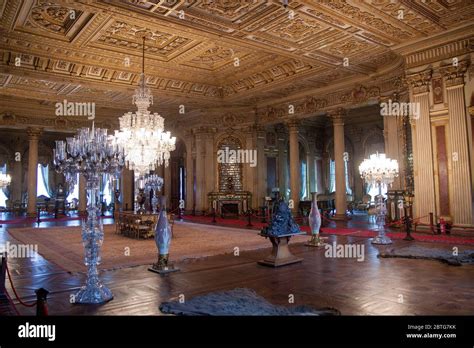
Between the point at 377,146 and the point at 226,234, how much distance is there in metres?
10.2

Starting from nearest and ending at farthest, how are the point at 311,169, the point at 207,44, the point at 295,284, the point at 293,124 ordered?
the point at 295,284 → the point at 207,44 → the point at 293,124 → the point at 311,169

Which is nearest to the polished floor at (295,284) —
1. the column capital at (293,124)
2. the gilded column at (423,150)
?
the gilded column at (423,150)

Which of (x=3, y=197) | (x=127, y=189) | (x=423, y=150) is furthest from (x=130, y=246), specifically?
(x=3, y=197)

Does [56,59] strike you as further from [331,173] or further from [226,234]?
[331,173]

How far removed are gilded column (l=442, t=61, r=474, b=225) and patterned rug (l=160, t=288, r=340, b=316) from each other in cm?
628

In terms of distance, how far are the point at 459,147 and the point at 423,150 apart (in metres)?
0.81

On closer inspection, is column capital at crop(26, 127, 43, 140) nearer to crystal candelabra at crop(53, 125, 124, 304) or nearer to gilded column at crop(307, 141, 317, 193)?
gilded column at crop(307, 141, 317, 193)

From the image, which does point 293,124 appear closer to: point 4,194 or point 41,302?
point 41,302

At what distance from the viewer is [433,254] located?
5902 mm

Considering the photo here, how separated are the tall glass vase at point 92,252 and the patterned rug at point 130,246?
1.45 metres

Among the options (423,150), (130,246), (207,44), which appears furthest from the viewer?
(207,44)

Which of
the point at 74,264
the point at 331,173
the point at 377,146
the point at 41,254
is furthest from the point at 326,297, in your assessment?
the point at 331,173

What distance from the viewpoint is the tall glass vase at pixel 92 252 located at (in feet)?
12.5

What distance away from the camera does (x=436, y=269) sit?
5.07 metres
